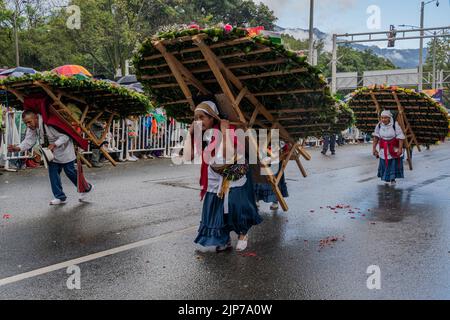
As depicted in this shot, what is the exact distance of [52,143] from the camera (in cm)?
768

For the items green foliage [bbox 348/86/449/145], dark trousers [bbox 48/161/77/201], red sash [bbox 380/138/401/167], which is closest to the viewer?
dark trousers [bbox 48/161/77/201]

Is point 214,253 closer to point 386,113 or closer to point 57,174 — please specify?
point 57,174

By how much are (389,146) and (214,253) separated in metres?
6.39

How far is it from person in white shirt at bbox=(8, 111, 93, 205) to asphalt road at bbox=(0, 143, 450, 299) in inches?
22.8

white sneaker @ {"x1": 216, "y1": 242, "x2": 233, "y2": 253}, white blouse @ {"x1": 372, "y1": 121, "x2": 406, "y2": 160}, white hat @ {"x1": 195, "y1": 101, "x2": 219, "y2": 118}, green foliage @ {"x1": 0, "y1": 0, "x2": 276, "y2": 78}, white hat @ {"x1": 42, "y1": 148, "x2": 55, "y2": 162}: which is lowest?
white sneaker @ {"x1": 216, "y1": 242, "x2": 233, "y2": 253}

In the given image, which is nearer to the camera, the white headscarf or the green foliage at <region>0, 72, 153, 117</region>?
the green foliage at <region>0, 72, 153, 117</region>

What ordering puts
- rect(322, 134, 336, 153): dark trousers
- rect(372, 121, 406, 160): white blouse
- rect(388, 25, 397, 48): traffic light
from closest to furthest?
rect(372, 121, 406, 160): white blouse → rect(322, 134, 336, 153): dark trousers → rect(388, 25, 397, 48): traffic light

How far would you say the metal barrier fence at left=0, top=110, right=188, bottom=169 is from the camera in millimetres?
12406

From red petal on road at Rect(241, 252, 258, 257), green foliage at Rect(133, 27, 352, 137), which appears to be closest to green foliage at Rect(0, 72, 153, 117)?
green foliage at Rect(133, 27, 352, 137)

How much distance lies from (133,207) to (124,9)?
69.2ft

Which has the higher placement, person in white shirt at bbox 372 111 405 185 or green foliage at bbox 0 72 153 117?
→ green foliage at bbox 0 72 153 117

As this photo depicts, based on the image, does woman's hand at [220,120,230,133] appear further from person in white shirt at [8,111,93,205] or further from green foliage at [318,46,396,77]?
green foliage at [318,46,396,77]

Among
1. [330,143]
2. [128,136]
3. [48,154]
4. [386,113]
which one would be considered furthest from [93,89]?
[330,143]
